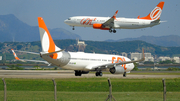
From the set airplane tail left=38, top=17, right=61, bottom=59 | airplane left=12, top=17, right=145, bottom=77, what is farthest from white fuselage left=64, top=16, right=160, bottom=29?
airplane tail left=38, top=17, right=61, bottom=59

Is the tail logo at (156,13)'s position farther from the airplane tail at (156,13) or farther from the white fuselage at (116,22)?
the white fuselage at (116,22)

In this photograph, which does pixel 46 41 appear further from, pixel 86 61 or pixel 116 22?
pixel 116 22

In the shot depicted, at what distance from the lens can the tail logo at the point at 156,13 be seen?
3049 inches

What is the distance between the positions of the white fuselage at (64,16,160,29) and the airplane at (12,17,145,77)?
16632mm

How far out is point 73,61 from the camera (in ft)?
143

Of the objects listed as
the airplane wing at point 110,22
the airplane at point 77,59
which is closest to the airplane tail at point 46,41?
the airplane at point 77,59

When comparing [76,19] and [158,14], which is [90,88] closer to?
[76,19]

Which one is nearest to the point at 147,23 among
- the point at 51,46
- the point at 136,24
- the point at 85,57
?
the point at 136,24

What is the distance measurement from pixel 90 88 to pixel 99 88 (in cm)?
83

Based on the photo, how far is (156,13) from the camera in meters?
78.8

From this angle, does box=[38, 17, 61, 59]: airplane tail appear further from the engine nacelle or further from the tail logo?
the tail logo

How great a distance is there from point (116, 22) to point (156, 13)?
17.4 meters

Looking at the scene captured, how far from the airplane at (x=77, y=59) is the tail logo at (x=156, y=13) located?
30.4 meters

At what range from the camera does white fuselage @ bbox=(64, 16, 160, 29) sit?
2554 inches
